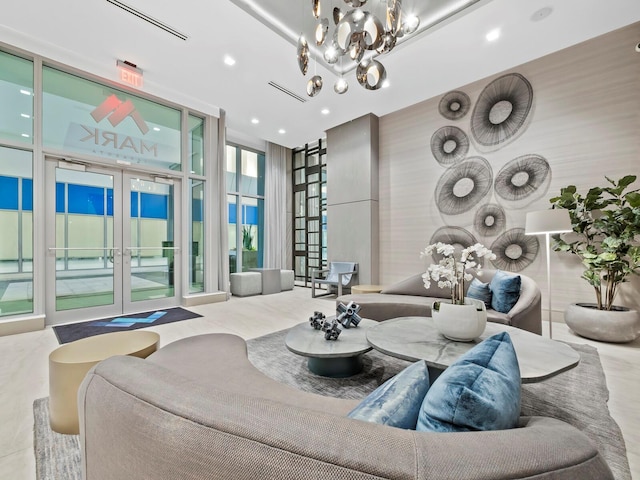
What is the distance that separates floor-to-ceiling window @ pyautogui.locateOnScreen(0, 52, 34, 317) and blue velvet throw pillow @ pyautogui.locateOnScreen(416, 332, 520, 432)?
5.09m

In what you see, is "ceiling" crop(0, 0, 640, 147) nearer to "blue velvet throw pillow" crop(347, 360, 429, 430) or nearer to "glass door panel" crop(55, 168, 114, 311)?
"glass door panel" crop(55, 168, 114, 311)

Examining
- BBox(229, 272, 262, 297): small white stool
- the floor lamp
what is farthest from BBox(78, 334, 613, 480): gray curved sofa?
BBox(229, 272, 262, 297): small white stool

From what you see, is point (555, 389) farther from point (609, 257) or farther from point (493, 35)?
point (493, 35)

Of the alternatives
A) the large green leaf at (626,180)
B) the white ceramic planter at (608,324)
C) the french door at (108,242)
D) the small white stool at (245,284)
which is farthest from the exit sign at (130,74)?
the white ceramic planter at (608,324)

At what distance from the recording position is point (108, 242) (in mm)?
4328

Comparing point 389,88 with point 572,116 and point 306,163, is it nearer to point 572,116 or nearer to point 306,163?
point 572,116

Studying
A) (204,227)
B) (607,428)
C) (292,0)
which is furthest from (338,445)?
(204,227)

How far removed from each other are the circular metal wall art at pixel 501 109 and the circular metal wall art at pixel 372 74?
285 centimetres

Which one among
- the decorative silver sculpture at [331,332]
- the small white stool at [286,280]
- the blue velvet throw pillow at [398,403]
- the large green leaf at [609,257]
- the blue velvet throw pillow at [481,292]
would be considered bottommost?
the small white stool at [286,280]

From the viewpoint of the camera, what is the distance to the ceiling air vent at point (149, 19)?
2.89 meters

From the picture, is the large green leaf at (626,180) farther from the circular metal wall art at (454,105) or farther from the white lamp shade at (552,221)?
the circular metal wall art at (454,105)

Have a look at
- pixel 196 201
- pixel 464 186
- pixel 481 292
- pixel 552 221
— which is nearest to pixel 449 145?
pixel 464 186

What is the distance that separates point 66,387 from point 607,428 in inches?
124

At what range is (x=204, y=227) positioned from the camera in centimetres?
542
